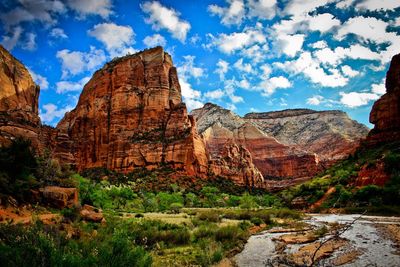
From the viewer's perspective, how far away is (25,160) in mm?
22719

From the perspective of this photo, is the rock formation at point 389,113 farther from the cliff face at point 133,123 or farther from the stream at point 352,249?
the cliff face at point 133,123

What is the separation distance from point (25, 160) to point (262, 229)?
19.1 meters

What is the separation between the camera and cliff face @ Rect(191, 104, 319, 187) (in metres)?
152

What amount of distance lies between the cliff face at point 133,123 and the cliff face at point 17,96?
26396 mm

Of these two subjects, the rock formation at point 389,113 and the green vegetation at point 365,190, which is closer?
the green vegetation at point 365,190

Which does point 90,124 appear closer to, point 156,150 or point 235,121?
point 156,150

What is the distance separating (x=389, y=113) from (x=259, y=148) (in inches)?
4318

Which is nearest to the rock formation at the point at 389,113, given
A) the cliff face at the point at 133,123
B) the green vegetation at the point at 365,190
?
the green vegetation at the point at 365,190

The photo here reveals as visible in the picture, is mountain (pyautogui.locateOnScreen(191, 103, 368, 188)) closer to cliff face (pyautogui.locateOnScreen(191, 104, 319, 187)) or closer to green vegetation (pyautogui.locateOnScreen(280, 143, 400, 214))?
cliff face (pyautogui.locateOnScreen(191, 104, 319, 187))

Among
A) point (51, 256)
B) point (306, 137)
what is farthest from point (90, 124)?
point (306, 137)

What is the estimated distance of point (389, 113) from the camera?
63.1 meters

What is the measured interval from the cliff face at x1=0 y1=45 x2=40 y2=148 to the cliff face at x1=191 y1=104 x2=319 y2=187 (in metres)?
85.9

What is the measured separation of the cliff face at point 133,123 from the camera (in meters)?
94.4

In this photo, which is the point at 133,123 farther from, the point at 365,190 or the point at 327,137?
the point at 327,137
